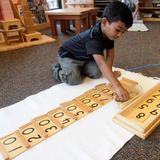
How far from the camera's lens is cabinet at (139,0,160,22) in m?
2.75

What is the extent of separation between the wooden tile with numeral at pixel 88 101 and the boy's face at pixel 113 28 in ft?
1.05

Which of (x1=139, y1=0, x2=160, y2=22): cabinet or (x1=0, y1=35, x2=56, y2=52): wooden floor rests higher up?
(x1=139, y1=0, x2=160, y2=22): cabinet

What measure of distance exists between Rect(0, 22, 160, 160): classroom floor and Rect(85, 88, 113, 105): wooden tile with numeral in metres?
0.27

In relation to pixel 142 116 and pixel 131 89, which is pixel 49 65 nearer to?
pixel 131 89

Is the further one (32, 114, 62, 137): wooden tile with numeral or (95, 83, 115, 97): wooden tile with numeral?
(95, 83, 115, 97): wooden tile with numeral

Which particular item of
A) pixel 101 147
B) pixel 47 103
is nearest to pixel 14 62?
pixel 47 103

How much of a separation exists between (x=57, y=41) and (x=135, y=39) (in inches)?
31.3

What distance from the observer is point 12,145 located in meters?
0.75

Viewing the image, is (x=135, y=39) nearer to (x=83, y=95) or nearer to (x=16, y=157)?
(x=83, y=95)

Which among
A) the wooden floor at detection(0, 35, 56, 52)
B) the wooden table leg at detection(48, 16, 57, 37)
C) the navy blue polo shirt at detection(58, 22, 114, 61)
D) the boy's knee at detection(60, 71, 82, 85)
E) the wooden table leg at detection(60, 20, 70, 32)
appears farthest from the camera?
the wooden table leg at detection(60, 20, 70, 32)

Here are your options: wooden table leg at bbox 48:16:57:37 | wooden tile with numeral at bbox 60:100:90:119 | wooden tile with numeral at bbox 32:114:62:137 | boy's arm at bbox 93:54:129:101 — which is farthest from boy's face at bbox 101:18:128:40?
wooden table leg at bbox 48:16:57:37

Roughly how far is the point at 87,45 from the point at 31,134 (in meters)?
0.49

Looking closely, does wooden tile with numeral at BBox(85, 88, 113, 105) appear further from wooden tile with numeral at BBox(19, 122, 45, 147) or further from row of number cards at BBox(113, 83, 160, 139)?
wooden tile with numeral at BBox(19, 122, 45, 147)

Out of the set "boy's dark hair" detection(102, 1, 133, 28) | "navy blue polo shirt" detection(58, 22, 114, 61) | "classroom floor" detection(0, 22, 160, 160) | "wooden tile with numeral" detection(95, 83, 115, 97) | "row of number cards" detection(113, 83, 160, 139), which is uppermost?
"boy's dark hair" detection(102, 1, 133, 28)
